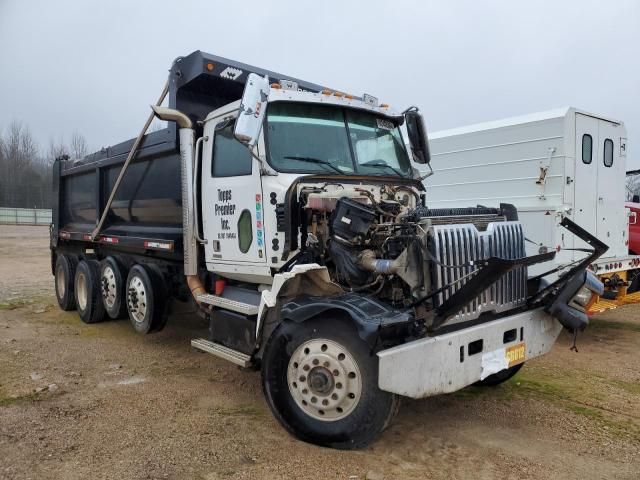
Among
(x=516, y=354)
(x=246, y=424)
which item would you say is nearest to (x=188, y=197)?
(x=246, y=424)

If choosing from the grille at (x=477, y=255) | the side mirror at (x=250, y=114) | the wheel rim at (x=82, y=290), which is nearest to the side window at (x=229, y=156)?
the side mirror at (x=250, y=114)

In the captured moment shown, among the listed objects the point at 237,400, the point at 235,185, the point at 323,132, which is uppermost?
the point at 323,132

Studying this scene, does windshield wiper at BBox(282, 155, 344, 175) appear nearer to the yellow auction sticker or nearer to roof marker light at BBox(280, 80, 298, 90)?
roof marker light at BBox(280, 80, 298, 90)

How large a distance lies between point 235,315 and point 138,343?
2809 mm

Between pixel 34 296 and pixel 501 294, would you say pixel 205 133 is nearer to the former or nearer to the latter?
pixel 501 294

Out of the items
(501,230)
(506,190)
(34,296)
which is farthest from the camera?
(34,296)

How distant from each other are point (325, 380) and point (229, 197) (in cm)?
214

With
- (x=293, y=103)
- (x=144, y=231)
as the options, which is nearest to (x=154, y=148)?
(x=144, y=231)

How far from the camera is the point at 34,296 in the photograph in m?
10.9

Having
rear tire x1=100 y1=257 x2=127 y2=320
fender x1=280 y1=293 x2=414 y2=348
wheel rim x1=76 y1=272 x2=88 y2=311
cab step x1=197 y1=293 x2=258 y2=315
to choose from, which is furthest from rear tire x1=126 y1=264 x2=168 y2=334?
fender x1=280 y1=293 x2=414 y2=348

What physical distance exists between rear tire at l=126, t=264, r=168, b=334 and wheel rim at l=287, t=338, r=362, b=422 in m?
2.96

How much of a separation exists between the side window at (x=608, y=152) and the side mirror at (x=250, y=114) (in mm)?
6181

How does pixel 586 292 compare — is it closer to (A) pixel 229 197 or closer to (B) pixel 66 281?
(A) pixel 229 197

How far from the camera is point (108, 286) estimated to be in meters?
7.61
